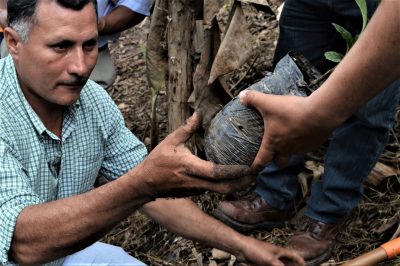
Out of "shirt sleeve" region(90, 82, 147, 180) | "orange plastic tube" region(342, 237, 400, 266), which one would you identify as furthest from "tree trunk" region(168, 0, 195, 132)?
"orange plastic tube" region(342, 237, 400, 266)

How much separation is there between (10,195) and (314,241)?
1277 millimetres

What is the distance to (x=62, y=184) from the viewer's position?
227 cm

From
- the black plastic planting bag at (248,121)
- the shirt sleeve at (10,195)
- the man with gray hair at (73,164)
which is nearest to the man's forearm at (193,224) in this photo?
the man with gray hair at (73,164)

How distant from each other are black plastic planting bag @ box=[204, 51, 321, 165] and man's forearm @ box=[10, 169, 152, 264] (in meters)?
0.25

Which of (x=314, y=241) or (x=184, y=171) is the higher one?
(x=184, y=171)

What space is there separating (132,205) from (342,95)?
24.1 inches

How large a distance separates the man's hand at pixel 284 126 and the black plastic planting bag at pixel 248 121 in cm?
4

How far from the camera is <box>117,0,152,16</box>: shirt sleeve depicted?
334cm

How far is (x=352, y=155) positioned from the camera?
8.48 ft

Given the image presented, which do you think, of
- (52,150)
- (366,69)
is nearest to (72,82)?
(52,150)

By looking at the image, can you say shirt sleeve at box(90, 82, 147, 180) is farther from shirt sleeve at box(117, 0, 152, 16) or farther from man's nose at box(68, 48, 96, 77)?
shirt sleeve at box(117, 0, 152, 16)

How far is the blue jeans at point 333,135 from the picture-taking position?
2.53m

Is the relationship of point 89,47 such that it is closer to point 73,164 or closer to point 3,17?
point 73,164

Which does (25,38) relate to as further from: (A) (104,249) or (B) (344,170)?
(B) (344,170)
